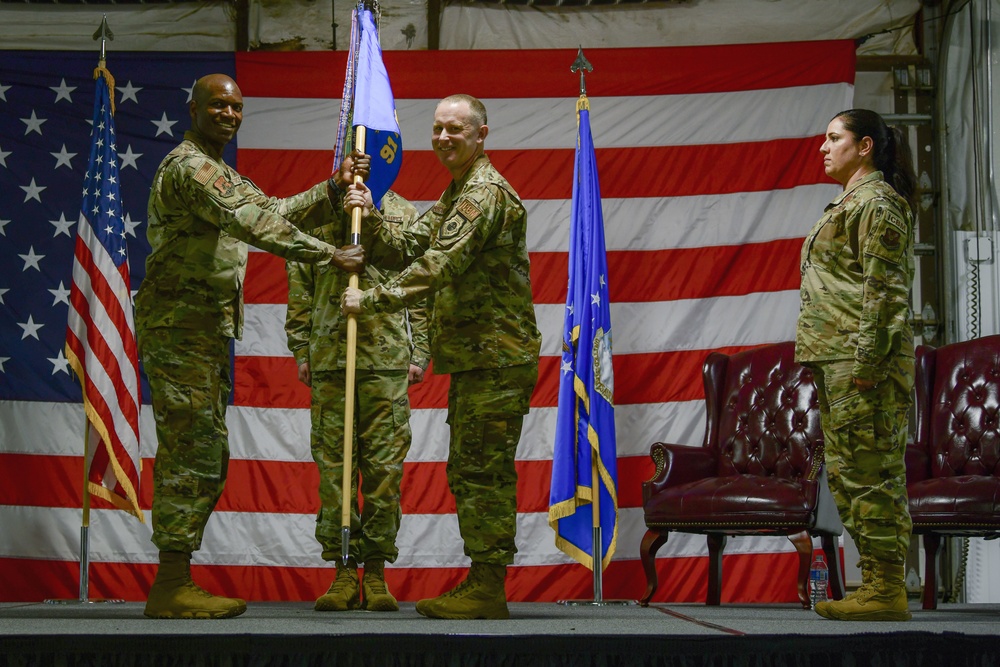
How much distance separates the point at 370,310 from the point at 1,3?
447 cm

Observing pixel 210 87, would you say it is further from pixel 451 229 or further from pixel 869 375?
pixel 869 375

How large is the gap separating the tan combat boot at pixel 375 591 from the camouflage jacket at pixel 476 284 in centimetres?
99

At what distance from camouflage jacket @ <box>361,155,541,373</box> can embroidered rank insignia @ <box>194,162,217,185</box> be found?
685mm

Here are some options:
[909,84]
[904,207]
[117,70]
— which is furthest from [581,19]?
[904,207]

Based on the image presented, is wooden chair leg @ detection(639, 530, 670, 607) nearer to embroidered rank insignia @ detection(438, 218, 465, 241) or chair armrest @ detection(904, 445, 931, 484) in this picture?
chair armrest @ detection(904, 445, 931, 484)

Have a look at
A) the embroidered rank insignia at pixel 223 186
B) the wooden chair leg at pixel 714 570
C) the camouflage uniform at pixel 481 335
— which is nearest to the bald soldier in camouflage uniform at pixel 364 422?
the camouflage uniform at pixel 481 335

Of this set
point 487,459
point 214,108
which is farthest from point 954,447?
point 214,108

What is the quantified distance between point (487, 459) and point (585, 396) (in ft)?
5.94

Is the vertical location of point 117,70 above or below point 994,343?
above

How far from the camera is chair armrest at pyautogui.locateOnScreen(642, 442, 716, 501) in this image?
551 cm

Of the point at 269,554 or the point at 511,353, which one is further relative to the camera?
the point at 269,554

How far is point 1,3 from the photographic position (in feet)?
22.9

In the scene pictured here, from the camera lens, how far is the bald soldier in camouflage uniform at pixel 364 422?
4.57 metres
